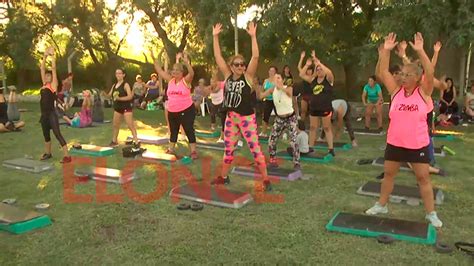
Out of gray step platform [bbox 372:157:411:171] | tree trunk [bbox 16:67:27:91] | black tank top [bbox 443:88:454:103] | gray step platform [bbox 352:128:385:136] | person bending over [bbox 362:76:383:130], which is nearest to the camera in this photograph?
gray step platform [bbox 372:157:411:171]

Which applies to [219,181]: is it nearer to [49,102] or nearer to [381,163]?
[381,163]

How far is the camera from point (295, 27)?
14.0 m

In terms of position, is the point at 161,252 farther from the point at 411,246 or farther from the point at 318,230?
the point at 411,246

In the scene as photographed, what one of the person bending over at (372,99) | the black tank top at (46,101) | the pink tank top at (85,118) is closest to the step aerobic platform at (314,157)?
the person bending over at (372,99)

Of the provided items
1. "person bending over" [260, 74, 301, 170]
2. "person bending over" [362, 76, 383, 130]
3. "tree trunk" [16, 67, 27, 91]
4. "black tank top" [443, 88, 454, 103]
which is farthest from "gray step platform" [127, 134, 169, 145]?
"tree trunk" [16, 67, 27, 91]

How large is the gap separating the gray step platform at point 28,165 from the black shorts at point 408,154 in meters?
5.84

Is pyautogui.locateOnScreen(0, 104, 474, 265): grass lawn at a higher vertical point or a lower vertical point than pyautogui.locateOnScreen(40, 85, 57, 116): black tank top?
lower

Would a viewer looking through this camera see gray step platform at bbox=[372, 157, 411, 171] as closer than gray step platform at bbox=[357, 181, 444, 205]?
No

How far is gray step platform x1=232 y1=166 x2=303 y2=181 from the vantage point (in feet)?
23.4

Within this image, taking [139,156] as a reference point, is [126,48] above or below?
above

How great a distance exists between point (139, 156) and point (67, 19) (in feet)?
52.1

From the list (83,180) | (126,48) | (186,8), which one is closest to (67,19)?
(126,48)

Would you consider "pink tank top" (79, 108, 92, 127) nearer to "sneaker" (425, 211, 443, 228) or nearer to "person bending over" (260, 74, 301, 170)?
"person bending over" (260, 74, 301, 170)

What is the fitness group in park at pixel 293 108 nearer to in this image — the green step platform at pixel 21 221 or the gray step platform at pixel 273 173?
the gray step platform at pixel 273 173
